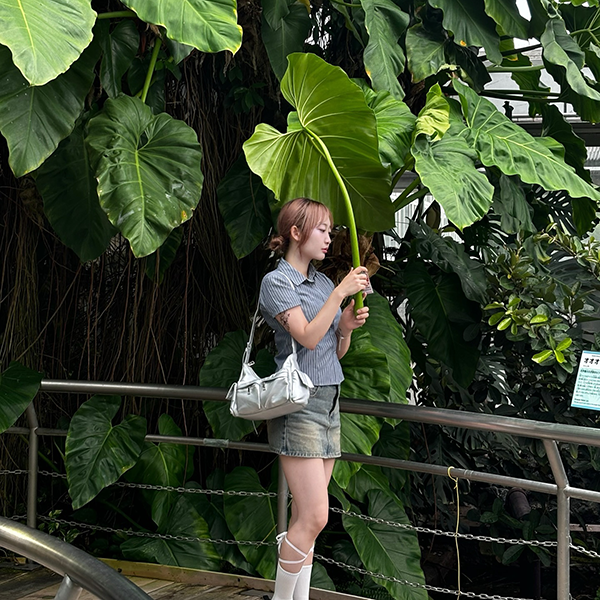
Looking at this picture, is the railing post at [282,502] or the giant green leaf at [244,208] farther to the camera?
the giant green leaf at [244,208]

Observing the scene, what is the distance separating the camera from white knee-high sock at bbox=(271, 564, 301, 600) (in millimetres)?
2256

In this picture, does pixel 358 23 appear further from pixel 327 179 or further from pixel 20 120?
pixel 20 120

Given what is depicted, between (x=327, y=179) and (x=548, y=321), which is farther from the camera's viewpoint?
(x=548, y=321)

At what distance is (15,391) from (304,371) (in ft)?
4.46

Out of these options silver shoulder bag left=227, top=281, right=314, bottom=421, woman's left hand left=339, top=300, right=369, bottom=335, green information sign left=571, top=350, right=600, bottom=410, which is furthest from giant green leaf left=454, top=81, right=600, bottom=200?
silver shoulder bag left=227, top=281, right=314, bottom=421

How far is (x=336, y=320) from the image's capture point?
91.0 inches

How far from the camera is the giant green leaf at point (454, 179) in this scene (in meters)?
2.50

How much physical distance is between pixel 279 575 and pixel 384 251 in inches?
75.0

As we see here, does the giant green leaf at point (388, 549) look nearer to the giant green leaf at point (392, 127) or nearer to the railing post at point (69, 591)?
the giant green leaf at point (392, 127)

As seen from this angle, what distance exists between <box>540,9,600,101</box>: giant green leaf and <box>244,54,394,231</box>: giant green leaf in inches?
31.3

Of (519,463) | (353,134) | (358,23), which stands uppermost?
(358,23)

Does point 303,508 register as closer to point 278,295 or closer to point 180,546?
point 278,295

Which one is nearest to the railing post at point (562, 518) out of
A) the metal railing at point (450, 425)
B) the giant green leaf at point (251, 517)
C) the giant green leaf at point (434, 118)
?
the metal railing at point (450, 425)

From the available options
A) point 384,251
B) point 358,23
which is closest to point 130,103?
point 358,23
